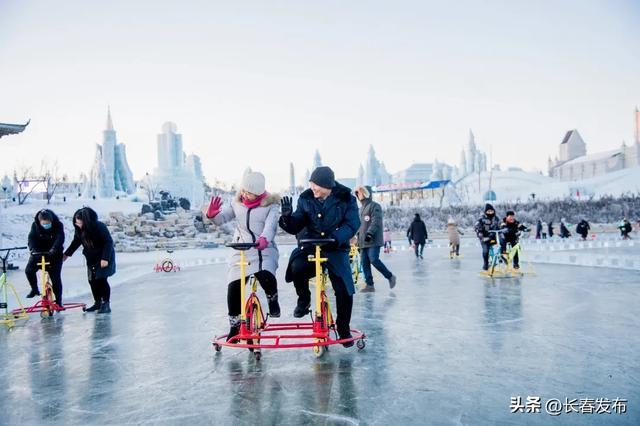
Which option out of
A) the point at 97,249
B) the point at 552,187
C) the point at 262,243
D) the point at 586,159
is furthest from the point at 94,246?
the point at 586,159

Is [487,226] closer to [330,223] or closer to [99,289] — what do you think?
[99,289]

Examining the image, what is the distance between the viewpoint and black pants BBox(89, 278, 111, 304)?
9.56 m

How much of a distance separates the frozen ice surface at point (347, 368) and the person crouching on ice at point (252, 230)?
584mm

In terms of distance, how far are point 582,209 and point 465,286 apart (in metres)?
60.4

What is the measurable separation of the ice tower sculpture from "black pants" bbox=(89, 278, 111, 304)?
58644 millimetres

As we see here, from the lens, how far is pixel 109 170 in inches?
2606

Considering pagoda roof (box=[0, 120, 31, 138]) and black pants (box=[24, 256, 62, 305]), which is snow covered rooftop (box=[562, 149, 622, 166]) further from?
black pants (box=[24, 256, 62, 305])

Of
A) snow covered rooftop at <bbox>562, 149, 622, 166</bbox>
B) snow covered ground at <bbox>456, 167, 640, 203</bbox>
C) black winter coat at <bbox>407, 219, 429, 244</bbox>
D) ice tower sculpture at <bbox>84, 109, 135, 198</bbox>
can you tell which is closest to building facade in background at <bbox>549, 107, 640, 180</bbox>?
snow covered rooftop at <bbox>562, 149, 622, 166</bbox>

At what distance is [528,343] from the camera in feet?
20.7

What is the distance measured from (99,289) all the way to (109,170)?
60.3m

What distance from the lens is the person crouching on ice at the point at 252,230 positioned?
585 cm

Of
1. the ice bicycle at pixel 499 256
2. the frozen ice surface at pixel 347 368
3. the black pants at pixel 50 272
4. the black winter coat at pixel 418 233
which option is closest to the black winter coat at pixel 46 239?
the black pants at pixel 50 272

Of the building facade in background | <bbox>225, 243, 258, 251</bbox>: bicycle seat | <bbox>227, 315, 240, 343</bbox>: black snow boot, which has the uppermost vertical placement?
the building facade in background

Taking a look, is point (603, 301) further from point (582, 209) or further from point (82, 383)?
point (582, 209)
